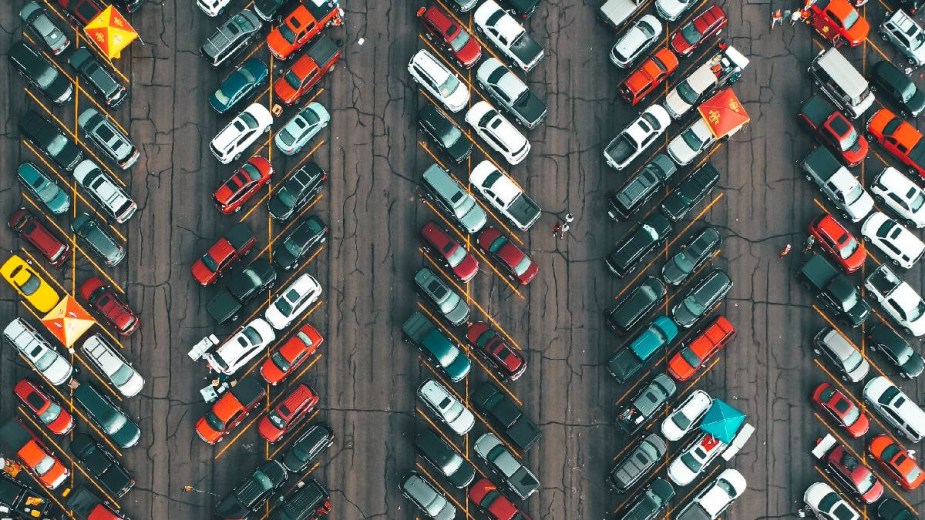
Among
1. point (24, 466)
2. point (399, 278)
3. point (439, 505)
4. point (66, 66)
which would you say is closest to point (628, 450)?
point (439, 505)

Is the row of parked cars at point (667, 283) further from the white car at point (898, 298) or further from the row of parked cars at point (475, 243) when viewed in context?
the white car at point (898, 298)

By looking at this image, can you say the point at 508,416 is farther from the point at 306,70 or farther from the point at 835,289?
the point at 306,70

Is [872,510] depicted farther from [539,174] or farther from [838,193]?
[539,174]

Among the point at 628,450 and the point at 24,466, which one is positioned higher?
the point at 24,466

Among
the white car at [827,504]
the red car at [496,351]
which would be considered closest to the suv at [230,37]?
the red car at [496,351]

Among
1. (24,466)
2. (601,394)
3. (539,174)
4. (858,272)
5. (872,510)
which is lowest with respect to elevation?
(872,510)

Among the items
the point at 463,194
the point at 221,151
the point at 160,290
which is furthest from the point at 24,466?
the point at 463,194

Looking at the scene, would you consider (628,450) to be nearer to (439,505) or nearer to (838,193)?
(439,505)

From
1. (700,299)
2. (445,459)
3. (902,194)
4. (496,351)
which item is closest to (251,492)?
(445,459)
